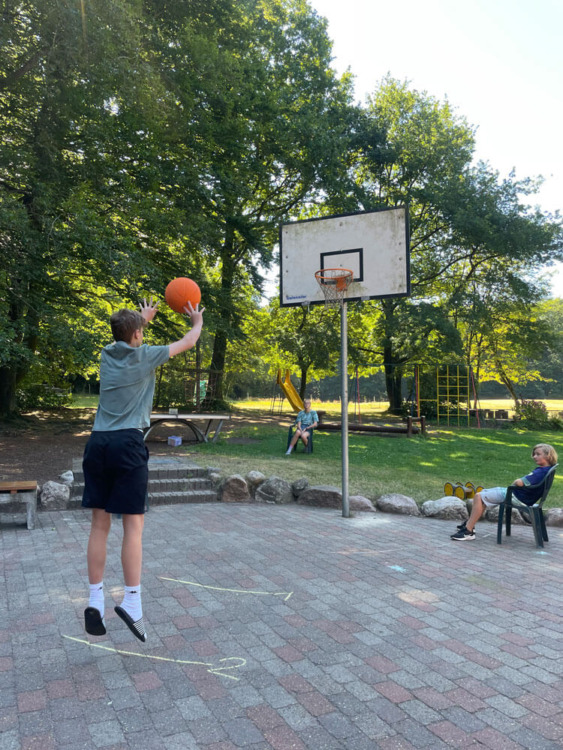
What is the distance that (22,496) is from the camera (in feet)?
20.8

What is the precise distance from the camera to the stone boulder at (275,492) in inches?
306

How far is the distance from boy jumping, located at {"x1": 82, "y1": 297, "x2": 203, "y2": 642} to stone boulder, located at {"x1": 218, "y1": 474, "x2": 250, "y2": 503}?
455cm

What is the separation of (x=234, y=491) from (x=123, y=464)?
4823 mm

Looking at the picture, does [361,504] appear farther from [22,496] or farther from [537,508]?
[22,496]

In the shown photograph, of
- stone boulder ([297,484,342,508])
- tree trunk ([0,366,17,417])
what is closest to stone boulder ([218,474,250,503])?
stone boulder ([297,484,342,508])

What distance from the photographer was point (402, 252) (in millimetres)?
7793

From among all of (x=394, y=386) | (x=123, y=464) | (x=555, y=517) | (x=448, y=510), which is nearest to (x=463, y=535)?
(x=448, y=510)

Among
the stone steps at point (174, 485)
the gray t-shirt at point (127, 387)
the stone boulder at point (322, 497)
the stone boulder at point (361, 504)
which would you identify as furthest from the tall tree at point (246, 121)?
the gray t-shirt at point (127, 387)

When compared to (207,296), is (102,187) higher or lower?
higher

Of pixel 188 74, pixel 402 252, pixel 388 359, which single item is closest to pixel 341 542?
pixel 402 252

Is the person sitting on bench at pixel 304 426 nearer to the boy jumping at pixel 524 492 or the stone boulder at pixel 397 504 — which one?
the stone boulder at pixel 397 504

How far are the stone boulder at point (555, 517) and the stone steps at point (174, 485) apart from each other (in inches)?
173

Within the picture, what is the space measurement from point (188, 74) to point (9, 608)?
546 inches

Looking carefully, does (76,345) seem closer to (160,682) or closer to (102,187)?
(102,187)
